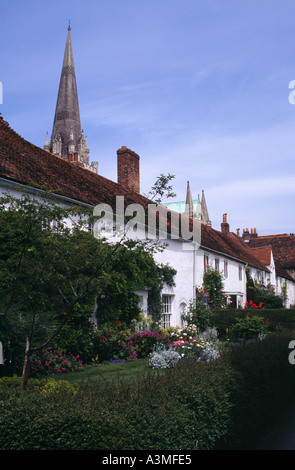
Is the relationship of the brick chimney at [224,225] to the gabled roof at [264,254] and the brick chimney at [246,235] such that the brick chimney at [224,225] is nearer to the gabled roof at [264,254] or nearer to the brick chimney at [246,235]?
the gabled roof at [264,254]

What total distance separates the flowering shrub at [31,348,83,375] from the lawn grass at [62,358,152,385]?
0.96 ft

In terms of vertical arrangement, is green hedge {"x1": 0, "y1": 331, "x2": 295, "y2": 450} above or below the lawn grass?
above

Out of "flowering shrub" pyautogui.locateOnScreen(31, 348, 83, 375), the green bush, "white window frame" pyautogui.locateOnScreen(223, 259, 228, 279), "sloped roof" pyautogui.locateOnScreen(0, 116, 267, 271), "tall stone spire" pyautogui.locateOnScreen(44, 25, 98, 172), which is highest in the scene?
"tall stone spire" pyautogui.locateOnScreen(44, 25, 98, 172)

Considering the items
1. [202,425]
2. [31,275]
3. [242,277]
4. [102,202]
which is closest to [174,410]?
[202,425]

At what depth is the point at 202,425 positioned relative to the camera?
5754 mm

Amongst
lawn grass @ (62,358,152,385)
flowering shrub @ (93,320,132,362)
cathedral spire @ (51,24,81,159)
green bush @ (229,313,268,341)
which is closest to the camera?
lawn grass @ (62,358,152,385)

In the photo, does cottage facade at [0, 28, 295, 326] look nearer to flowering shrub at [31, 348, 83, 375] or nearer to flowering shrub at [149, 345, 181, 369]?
flowering shrub at [149, 345, 181, 369]

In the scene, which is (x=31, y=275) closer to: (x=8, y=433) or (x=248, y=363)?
(x=8, y=433)

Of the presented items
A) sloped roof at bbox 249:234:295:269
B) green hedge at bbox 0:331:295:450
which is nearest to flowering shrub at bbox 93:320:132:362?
green hedge at bbox 0:331:295:450

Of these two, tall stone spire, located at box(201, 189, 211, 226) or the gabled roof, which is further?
tall stone spire, located at box(201, 189, 211, 226)

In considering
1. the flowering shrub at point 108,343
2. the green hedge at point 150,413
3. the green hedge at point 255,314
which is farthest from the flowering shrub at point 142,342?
the green hedge at point 255,314

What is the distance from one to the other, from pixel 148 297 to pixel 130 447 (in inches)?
522

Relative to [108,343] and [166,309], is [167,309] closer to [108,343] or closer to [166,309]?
[166,309]

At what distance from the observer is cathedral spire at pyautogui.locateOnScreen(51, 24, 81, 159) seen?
8000 centimetres
